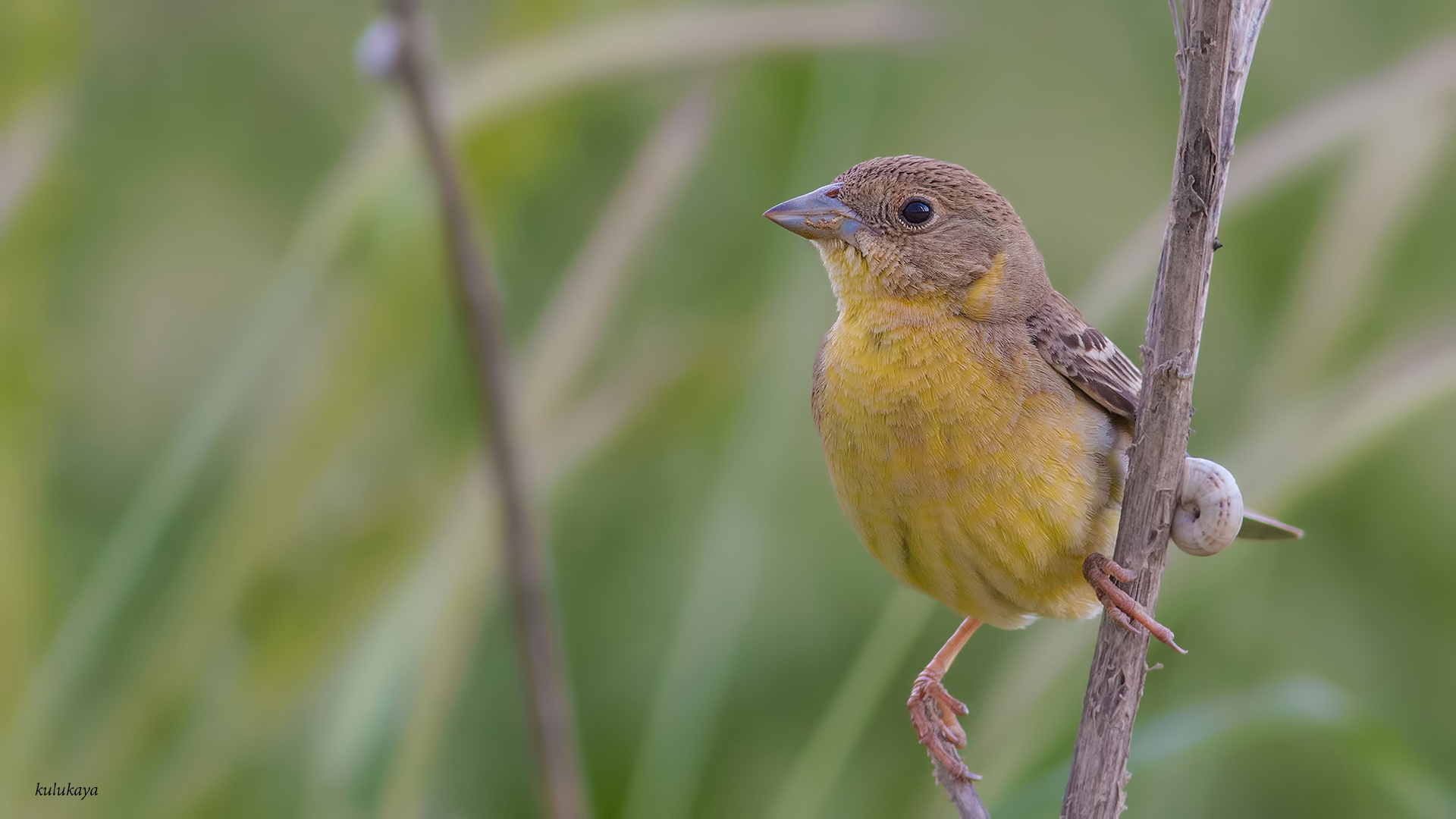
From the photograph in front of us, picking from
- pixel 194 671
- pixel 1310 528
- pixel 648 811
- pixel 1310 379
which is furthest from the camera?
pixel 1310 528

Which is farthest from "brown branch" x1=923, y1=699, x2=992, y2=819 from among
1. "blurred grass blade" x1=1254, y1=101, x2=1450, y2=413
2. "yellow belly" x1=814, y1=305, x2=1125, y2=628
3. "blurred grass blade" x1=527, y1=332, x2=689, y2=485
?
"blurred grass blade" x1=1254, y1=101, x2=1450, y2=413

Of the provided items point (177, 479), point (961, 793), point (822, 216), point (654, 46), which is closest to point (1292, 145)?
point (822, 216)

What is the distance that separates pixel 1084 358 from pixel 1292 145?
716 mm

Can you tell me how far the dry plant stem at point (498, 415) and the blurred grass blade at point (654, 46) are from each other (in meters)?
1.07

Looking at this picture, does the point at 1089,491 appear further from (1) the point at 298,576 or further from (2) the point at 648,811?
(1) the point at 298,576

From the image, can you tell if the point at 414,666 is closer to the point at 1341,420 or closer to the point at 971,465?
the point at 971,465

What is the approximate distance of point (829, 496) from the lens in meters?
3.67

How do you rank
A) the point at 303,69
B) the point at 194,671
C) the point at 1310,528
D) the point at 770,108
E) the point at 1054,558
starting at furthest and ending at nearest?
the point at 303,69 < the point at 1310,528 < the point at 770,108 < the point at 194,671 < the point at 1054,558

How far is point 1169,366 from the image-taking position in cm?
132

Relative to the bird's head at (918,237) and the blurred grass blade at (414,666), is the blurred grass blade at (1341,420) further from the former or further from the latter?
the blurred grass blade at (414,666)

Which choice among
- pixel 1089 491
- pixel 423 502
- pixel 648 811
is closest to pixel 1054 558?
pixel 1089 491

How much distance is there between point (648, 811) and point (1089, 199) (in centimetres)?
225

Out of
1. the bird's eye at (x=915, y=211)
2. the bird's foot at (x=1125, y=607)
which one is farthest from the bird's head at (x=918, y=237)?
the bird's foot at (x=1125, y=607)

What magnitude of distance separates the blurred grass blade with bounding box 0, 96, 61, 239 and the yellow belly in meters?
1.68
